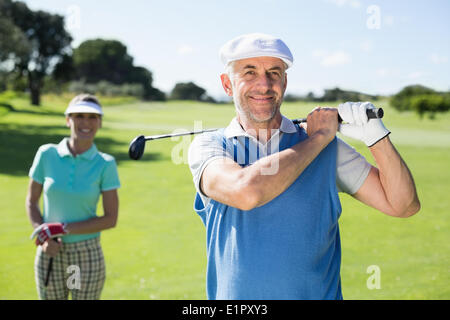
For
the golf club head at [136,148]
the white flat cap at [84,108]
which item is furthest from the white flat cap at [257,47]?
the white flat cap at [84,108]

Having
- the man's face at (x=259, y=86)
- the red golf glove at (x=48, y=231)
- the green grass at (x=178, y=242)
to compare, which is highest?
the man's face at (x=259, y=86)

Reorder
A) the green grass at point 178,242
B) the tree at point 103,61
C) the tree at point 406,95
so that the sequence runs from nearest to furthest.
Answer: the green grass at point 178,242, the tree at point 406,95, the tree at point 103,61

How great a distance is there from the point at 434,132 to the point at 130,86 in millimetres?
50984

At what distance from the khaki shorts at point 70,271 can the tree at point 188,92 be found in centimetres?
5100

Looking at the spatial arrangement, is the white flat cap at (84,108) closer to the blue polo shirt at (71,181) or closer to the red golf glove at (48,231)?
the blue polo shirt at (71,181)

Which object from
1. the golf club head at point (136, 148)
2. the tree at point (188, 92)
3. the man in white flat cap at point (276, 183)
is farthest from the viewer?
the tree at point (188, 92)

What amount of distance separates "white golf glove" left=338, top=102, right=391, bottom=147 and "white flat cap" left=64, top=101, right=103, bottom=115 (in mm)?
2374

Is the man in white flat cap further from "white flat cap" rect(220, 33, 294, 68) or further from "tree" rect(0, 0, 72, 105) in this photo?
"tree" rect(0, 0, 72, 105)

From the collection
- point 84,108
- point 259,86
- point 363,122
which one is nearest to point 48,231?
point 84,108

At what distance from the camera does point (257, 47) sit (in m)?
2.12

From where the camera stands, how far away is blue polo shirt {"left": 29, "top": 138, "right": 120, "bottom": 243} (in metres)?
3.74

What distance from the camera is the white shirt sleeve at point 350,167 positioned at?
2.17 m

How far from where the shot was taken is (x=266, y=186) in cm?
190

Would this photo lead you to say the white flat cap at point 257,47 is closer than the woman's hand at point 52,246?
Yes
